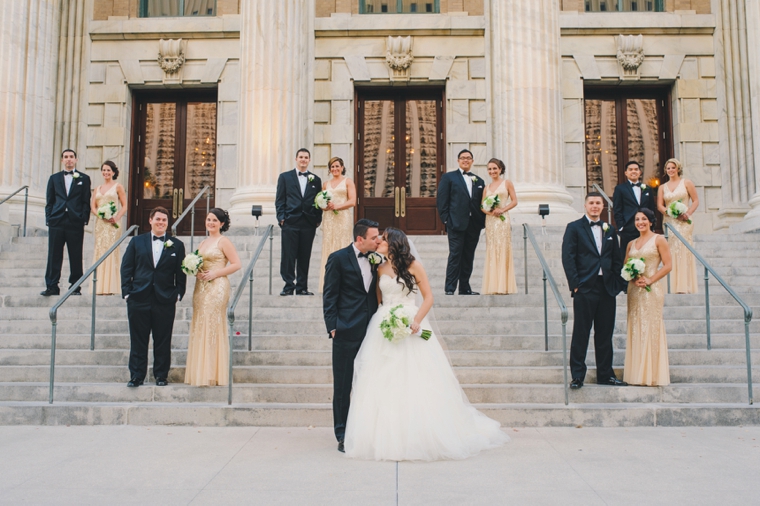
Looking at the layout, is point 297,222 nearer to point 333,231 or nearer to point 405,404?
point 333,231

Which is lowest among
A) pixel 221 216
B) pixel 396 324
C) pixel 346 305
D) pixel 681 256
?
pixel 396 324

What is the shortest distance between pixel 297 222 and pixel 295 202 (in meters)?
0.30

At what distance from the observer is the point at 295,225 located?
10.7m

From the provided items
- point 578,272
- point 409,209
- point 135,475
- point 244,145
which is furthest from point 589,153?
point 135,475

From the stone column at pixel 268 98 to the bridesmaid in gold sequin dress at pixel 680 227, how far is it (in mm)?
7415

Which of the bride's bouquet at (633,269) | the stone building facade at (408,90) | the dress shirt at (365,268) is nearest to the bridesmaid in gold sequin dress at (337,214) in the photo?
the bride's bouquet at (633,269)

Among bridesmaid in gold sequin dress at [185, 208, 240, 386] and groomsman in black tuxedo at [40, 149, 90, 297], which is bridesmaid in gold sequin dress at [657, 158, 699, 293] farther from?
groomsman in black tuxedo at [40, 149, 90, 297]

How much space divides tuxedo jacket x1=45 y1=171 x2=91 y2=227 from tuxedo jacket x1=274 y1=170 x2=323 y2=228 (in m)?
3.04

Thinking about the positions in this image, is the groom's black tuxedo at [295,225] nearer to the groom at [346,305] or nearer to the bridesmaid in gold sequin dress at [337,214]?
the bridesmaid in gold sequin dress at [337,214]

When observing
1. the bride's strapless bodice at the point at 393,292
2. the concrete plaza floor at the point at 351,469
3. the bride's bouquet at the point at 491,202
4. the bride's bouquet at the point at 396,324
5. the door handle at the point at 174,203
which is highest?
the door handle at the point at 174,203

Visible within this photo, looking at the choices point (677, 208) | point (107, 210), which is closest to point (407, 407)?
point (107, 210)

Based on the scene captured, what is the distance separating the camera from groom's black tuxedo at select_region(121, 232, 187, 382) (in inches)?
318

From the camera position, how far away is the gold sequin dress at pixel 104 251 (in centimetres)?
1119

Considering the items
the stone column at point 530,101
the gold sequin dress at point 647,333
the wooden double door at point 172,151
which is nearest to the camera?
the gold sequin dress at point 647,333
